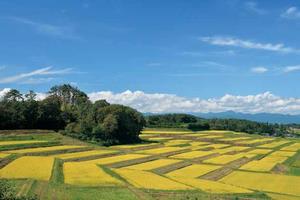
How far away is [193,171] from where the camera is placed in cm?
4803

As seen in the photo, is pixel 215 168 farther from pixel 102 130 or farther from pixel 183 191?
pixel 102 130

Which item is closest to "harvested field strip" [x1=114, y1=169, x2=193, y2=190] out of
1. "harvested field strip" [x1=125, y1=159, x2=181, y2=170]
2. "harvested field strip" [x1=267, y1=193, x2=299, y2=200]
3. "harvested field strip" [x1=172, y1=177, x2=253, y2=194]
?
"harvested field strip" [x1=172, y1=177, x2=253, y2=194]

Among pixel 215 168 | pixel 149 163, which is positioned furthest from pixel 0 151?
pixel 215 168

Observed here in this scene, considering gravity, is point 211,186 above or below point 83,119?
below

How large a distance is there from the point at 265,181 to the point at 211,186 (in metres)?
7.82

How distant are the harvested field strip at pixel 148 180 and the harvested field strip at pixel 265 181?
20.5ft

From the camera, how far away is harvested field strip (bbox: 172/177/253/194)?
35.8 m

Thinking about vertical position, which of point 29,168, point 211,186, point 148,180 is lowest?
point 211,186

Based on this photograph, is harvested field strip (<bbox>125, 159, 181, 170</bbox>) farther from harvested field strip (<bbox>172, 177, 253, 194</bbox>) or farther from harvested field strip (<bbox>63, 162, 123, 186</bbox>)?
harvested field strip (<bbox>172, 177, 253, 194</bbox>)

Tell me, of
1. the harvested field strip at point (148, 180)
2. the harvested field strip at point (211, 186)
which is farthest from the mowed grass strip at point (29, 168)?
the harvested field strip at point (211, 186)

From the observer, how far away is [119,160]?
54.0 meters

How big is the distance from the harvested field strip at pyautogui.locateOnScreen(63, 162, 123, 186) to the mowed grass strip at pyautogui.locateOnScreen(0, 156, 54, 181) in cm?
177

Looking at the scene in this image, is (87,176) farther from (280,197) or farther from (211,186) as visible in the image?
(280,197)

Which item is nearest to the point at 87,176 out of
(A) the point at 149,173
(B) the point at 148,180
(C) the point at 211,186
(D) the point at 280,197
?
(B) the point at 148,180
